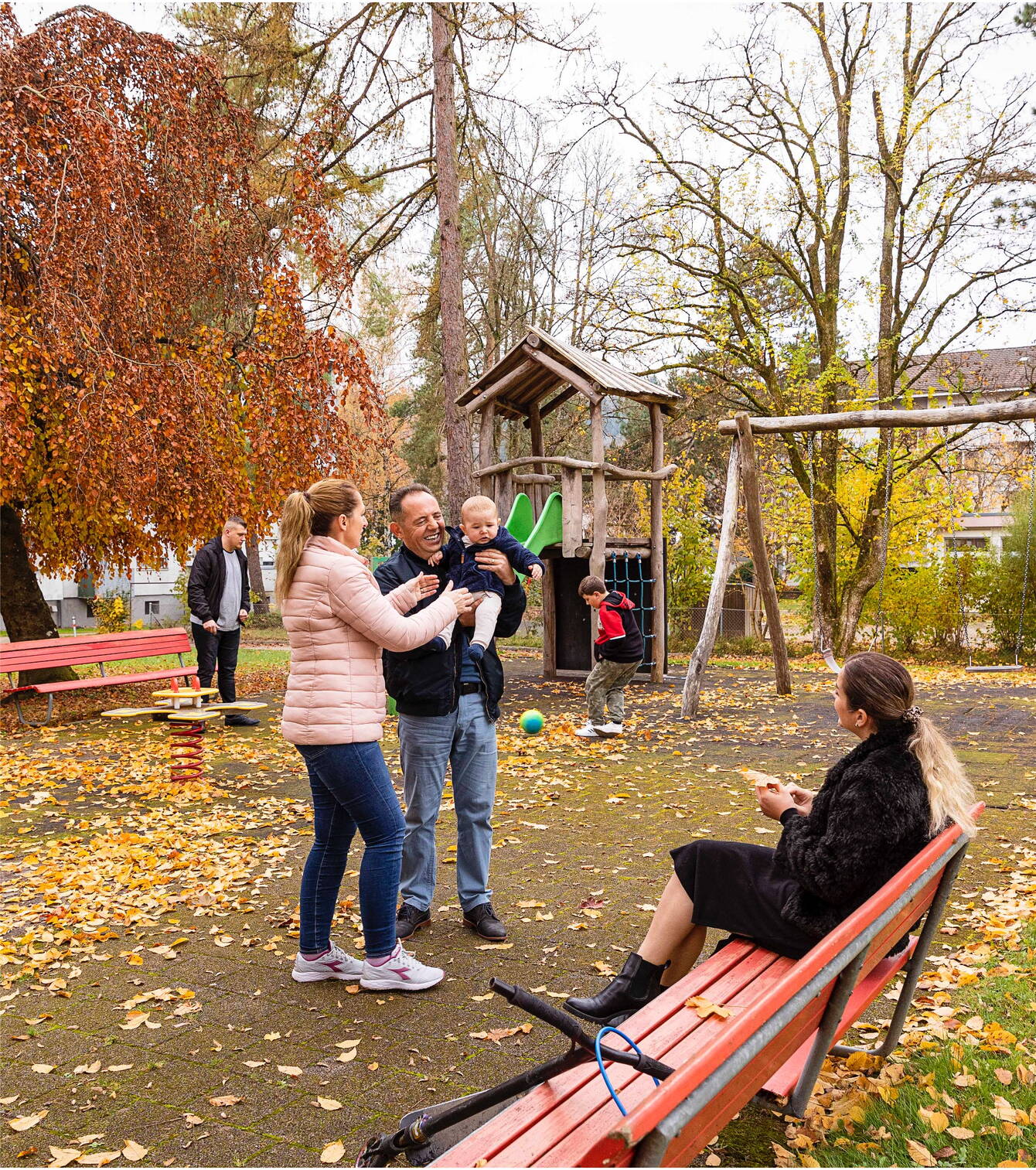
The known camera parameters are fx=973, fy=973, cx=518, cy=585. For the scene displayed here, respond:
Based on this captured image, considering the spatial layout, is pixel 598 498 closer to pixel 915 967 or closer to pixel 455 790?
pixel 455 790

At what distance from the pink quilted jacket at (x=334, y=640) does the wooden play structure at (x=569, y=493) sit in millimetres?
8626

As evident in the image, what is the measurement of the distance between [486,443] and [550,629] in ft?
9.28

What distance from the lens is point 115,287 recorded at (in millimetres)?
11250

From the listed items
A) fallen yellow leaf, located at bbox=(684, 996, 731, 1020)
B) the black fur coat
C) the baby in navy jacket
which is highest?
the baby in navy jacket

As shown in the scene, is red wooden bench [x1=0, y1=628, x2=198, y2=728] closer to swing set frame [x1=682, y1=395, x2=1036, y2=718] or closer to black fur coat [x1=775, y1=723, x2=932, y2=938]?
swing set frame [x1=682, y1=395, x2=1036, y2=718]

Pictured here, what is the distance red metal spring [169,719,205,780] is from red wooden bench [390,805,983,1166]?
5.52 metres

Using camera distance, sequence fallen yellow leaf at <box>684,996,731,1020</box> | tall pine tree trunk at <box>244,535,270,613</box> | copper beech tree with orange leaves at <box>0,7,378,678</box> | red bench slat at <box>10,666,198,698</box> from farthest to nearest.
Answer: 1. tall pine tree trunk at <box>244,535,270,613</box>
2. copper beech tree with orange leaves at <box>0,7,378,678</box>
3. red bench slat at <box>10,666,198,698</box>
4. fallen yellow leaf at <box>684,996,731,1020</box>

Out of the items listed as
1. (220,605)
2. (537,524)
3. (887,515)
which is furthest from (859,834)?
(887,515)

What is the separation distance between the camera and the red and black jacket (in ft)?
30.6

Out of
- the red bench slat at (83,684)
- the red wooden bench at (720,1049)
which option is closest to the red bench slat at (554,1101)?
the red wooden bench at (720,1049)

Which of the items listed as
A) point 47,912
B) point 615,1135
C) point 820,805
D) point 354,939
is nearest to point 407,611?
point 354,939

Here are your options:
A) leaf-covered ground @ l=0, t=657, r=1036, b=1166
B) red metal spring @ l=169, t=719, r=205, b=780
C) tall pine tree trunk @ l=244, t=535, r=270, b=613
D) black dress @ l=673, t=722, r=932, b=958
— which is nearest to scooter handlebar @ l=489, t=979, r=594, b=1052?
leaf-covered ground @ l=0, t=657, r=1036, b=1166

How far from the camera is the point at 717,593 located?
1038 cm

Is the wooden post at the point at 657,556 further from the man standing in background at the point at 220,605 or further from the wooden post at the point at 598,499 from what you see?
the man standing in background at the point at 220,605
